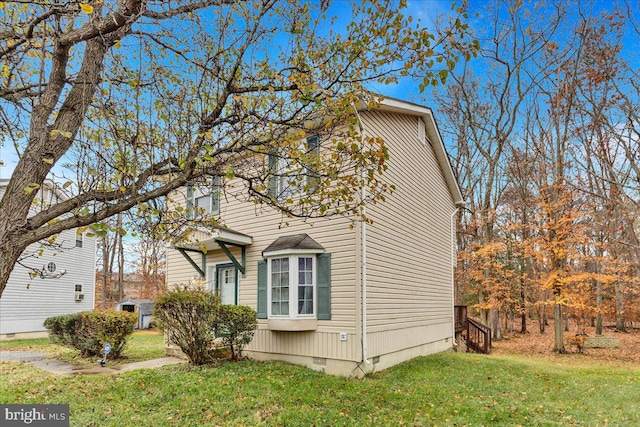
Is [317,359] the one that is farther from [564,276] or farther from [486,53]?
[486,53]

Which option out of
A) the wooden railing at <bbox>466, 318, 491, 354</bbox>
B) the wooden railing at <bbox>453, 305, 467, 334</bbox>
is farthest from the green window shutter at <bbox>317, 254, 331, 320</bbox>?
the wooden railing at <bbox>466, 318, 491, 354</bbox>

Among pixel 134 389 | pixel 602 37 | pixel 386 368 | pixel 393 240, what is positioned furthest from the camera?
pixel 602 37

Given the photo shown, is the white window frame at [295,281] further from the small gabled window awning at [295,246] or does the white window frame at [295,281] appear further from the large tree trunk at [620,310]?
the large tree trunk at [620,310]

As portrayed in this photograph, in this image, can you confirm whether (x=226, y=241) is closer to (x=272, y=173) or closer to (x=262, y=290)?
(x=262, y=290)

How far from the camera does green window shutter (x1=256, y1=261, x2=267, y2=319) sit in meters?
9.84

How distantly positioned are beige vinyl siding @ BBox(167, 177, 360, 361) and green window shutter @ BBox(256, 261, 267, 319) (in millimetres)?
245

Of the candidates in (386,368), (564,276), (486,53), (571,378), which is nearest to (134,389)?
(386,368)

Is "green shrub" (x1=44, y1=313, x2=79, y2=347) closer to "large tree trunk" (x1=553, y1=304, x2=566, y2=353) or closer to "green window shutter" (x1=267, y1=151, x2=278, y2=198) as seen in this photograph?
"green window shutter" (x1=267, y1=151, x2=278, y2=198)

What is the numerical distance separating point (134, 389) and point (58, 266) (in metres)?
16.0

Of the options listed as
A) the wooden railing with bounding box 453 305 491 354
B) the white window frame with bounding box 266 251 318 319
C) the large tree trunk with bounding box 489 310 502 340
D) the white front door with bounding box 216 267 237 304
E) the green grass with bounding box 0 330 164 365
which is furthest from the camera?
the large tree trunk with bounding box 489 310 502 340

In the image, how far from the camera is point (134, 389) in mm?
7035

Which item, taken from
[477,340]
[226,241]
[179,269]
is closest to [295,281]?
[226,241]

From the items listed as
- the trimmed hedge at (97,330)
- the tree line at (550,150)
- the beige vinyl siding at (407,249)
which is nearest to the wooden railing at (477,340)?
the tree line at (550,150)

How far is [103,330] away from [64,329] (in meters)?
1.75
